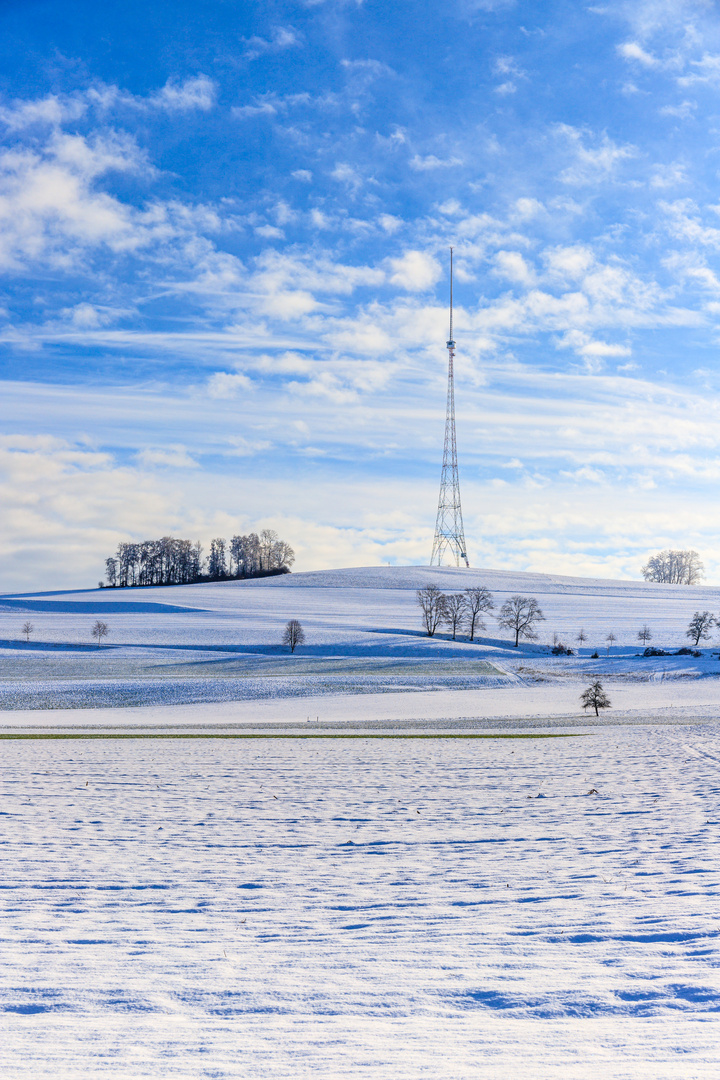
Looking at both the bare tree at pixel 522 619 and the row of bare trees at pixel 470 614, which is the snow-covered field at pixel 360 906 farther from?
the row of bare trees at pixel 470 614

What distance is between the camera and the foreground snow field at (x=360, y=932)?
168 inches

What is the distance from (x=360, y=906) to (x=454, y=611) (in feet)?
227

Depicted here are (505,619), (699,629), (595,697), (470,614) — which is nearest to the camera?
(595,697)

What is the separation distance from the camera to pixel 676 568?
135 metres

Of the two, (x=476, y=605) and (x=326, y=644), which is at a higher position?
(x=476, y=605)

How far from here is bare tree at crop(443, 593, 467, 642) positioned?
247 ft

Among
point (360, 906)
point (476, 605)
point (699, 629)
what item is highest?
point (476, 605)

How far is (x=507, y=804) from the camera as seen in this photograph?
12.5 metres

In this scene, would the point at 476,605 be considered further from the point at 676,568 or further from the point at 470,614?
the point at 676,568

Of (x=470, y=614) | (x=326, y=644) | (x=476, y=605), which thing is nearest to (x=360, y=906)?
(x=326, y=644)

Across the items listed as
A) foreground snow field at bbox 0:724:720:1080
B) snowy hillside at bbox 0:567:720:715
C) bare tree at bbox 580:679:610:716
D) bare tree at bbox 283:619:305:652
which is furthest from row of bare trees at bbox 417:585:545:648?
foreground snow field at bbox 0:724:720:1080

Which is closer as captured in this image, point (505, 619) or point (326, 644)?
point (326, 644)

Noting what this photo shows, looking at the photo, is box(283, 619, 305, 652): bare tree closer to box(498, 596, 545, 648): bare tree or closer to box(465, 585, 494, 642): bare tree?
box(465, 585, 494, 642): bare tree

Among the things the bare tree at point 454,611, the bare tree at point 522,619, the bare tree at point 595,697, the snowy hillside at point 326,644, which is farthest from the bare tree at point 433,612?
the bare tree at point 595,697
